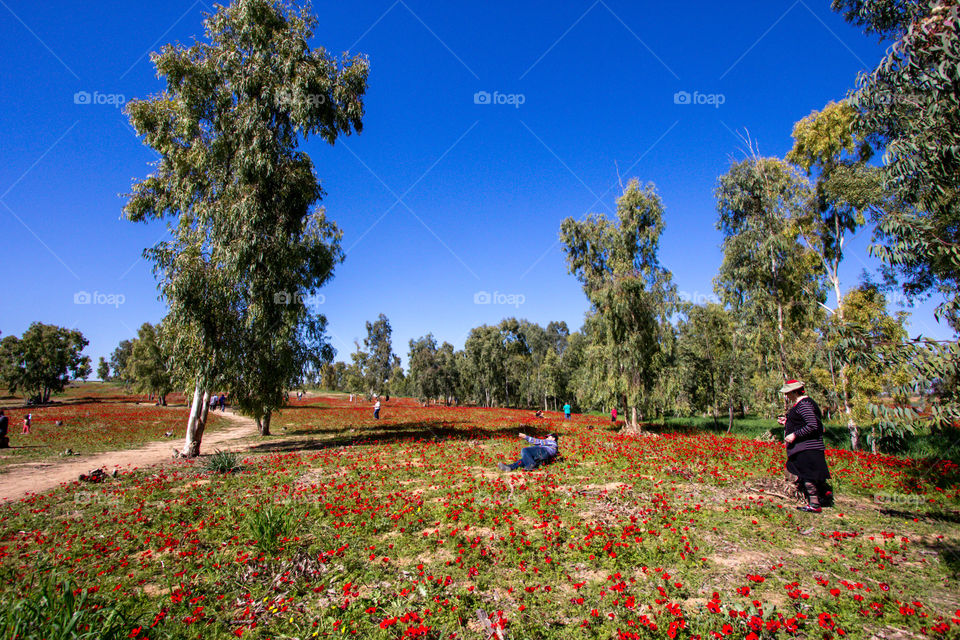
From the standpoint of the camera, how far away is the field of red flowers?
4.59 meters

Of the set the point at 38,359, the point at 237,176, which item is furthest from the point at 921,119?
the point at 38,359

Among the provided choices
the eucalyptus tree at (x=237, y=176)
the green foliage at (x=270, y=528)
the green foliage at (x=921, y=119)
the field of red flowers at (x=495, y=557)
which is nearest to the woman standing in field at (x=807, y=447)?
the field of red flowers at (x=495, y=557)

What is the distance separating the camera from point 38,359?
180 ft

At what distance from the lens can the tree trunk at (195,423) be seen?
52.0ft

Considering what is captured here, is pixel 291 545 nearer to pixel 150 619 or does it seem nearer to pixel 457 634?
pixel 150 619

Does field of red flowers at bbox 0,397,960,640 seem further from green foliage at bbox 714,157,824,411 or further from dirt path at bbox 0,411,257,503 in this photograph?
green foliage at bbox 714,157,824,411

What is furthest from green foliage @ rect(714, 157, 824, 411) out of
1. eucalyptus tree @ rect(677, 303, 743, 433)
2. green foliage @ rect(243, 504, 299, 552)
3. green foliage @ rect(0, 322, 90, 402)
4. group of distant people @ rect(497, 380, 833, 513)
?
green foliage @ rect(0, 322, 90, 402)

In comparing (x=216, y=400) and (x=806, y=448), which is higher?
(x=806, y=448)

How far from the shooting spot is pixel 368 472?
40.4 ft

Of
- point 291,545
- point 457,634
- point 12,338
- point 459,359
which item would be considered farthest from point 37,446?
point 12,338

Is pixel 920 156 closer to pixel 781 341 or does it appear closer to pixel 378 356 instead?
pixel 781 341

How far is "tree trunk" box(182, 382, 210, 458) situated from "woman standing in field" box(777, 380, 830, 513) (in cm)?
1884

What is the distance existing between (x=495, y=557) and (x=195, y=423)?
15.5m

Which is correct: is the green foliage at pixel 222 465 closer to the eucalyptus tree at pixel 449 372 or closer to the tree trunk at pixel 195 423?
the tree trunk at pixel 195 423
